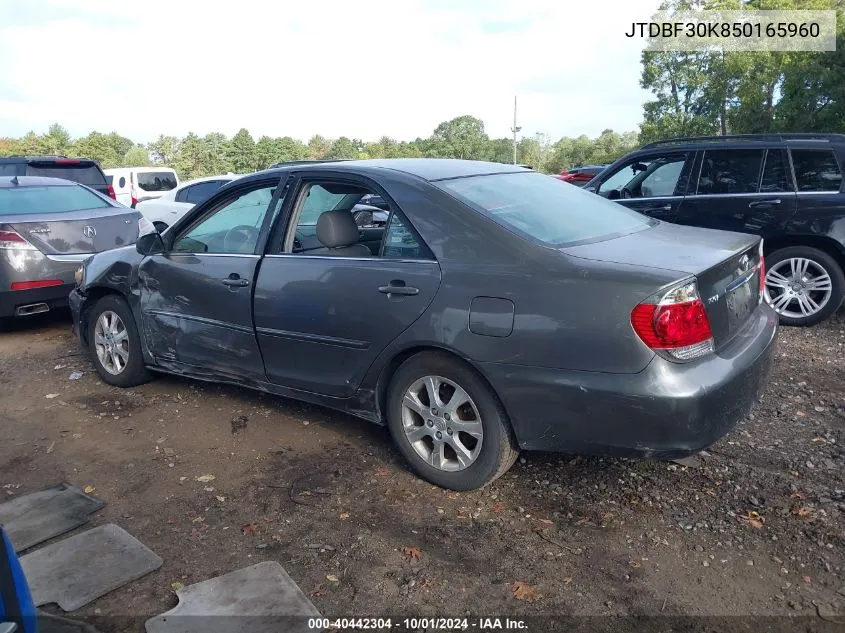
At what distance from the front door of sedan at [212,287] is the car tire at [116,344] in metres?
0.27

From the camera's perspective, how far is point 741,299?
136 inches

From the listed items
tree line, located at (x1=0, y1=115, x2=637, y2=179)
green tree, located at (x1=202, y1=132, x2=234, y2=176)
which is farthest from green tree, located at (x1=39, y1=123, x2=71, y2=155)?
green tree, located at (x1=202, y1=132, x2=234, y2=176)

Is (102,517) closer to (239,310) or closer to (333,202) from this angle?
(239,310)

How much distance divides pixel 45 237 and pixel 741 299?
247 inches

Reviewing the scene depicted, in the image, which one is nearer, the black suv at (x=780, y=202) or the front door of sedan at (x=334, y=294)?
the front door of sedan at (x=334, y=294)

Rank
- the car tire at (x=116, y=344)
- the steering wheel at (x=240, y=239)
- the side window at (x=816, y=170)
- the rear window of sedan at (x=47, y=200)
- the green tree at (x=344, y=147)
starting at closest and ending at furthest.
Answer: the steering wheel at (x=240, y=239), the car tire at (x=116, y=344), the side window at (x=816, y=170), the rear window of sedan at (x=47, y=200), the green tree at (x=344, y=147)

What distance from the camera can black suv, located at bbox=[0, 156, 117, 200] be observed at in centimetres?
1149

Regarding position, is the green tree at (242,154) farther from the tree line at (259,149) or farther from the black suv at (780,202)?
the black suv at (780,202)

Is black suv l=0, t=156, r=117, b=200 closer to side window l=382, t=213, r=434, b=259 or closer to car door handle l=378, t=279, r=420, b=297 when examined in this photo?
side window l=382, t=213, r=434, b=259

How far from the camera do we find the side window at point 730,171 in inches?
262

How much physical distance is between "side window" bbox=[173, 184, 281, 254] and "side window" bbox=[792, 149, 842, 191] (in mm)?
4890

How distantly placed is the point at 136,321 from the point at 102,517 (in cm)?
189

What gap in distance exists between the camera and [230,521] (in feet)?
11.1

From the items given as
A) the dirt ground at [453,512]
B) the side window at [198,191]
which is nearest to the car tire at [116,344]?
the dirt ground at [453,512]
